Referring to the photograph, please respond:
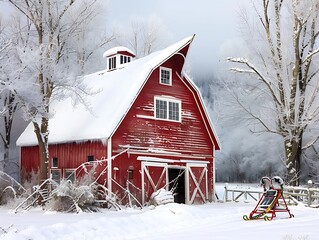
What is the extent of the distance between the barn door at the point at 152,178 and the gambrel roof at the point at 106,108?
2672mm

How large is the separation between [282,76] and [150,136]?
8.16 m

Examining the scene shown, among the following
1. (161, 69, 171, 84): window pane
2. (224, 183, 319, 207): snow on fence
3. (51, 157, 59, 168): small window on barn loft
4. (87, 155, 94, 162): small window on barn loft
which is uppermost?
(161, 69, 171, 84): window pane

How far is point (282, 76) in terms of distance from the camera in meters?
24.8

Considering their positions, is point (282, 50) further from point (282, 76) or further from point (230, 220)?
point (230, 220)

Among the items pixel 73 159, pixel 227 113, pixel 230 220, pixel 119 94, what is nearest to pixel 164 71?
pixel 119 94

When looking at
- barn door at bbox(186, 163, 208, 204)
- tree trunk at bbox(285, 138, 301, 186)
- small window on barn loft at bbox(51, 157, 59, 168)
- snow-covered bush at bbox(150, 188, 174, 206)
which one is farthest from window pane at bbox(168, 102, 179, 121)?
tree trunk at bbox(285, 138, 301, 186)

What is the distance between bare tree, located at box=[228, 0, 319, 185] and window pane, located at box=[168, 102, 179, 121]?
4445mm

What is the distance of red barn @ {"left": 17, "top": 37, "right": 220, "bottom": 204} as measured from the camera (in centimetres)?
2072

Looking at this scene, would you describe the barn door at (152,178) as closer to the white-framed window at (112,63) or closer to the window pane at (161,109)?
the window pane at (161,109)

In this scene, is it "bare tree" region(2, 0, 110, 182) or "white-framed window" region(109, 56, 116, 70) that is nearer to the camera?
"bare tree" region(2, 0, 110, 182)

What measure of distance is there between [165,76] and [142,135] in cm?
336

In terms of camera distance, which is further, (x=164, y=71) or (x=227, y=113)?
(x=227, y=113)

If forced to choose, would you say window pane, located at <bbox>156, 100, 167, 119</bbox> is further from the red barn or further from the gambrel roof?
the gambrel roof

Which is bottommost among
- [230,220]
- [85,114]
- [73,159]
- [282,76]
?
[230,220]
